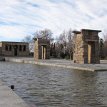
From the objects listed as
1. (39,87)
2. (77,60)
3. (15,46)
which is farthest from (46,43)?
(39,87)

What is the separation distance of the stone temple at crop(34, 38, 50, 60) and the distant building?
2783 centimetres

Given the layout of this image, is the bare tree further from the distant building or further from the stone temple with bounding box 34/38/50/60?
the stone temple with bounding box 34/38/50/60

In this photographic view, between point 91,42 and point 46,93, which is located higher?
point 91,42

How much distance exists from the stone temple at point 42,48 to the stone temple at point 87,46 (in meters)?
18.9

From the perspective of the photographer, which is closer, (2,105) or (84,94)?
(2,105)

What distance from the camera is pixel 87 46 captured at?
36062 millimetres

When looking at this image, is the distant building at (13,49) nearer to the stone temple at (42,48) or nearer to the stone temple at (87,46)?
the stone temple at (42,48)

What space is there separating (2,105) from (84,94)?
5161mm

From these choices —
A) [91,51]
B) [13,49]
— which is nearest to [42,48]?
[91,51]

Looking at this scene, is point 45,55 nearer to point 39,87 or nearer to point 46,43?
point 46,43

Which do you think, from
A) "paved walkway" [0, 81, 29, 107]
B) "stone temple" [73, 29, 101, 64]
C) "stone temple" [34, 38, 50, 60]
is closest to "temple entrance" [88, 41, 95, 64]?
"stone temple" [73, 29, 101, 64]

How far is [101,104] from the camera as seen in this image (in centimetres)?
1142

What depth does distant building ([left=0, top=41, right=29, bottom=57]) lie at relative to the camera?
272 ft

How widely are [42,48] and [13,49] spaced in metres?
29.5
